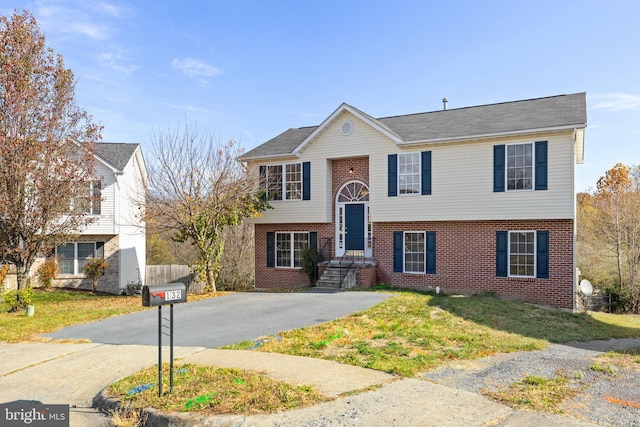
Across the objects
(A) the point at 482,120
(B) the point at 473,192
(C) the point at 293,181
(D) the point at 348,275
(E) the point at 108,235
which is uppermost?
(A) the point at 482,120

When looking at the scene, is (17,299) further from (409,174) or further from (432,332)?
(409,174)

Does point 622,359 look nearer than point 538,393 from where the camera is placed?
No

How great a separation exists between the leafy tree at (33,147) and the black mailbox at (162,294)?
1051 centimetres

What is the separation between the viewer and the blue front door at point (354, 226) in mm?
19578

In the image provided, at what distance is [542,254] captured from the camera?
1608 centimetres

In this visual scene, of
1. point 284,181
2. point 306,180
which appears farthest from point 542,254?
point 284,181

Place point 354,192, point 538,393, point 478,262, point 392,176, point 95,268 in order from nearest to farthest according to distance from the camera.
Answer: point 538,393 → point 478,262 → point 392,176 → point 354,192 → point 95,268

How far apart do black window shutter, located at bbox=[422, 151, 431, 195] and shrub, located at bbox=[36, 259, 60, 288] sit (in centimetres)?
1769

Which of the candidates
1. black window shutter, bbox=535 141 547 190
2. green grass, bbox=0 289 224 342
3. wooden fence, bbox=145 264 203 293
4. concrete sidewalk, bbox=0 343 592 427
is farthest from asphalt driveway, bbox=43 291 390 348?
wooden fence, bbox=145 264 203 293

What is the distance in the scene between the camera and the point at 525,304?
604 inches

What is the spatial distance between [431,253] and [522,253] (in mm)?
3196

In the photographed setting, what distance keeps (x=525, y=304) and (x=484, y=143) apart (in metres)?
5.71

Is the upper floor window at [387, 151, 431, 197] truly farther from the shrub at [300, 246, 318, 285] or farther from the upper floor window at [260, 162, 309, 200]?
the shrub at [300, 246, 318, 285]

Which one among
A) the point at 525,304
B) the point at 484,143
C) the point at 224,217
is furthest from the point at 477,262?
the point at 224,217
